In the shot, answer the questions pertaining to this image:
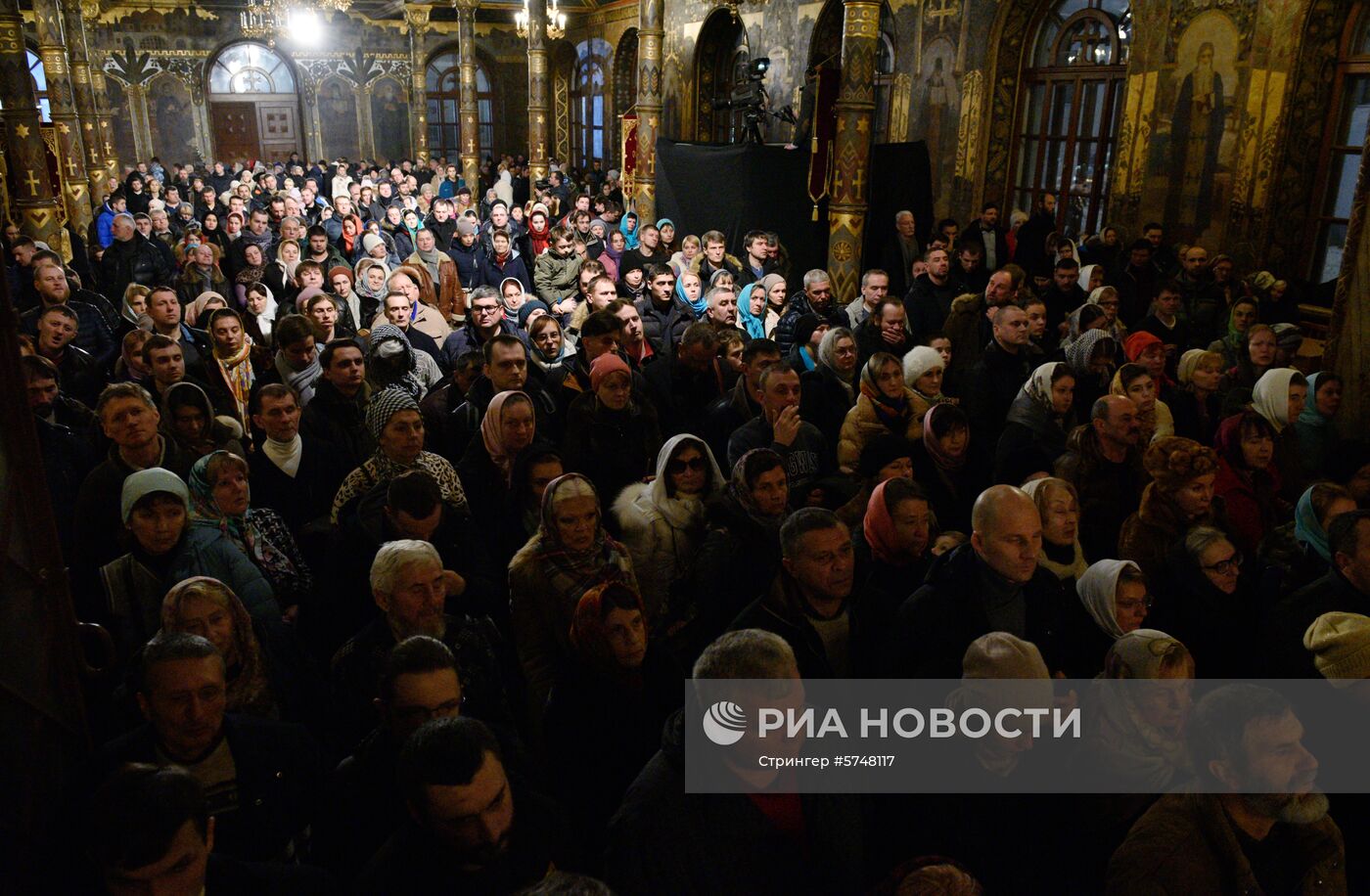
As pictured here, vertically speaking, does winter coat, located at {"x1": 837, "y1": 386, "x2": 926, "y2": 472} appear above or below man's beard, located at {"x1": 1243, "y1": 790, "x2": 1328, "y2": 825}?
above

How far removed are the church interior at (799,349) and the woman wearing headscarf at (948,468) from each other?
0.07 ft

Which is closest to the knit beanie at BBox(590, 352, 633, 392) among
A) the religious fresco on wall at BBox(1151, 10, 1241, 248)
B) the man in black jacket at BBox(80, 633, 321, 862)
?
the man in black jacket at BBox(80, 633, 321, 862)

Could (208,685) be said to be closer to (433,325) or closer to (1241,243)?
(433,325)

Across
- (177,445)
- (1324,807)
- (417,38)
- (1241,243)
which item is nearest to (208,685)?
(177,445)

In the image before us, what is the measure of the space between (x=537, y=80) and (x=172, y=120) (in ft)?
49.2

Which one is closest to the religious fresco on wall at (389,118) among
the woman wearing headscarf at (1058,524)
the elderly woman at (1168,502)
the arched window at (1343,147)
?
the arched window at (1343,147)

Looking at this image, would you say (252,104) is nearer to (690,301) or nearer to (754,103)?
(754,103)

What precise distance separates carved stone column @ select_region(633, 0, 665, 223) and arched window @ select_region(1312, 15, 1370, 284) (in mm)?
8602

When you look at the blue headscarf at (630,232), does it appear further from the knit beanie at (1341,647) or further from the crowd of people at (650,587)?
the knit beanie at (1341,647)

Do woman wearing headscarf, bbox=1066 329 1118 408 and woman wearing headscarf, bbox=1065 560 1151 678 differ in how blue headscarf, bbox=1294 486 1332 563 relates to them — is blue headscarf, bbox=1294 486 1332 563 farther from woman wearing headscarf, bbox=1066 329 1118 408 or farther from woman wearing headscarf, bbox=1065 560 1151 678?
woman wearing headscarf, bbox=1066 329 1118 408

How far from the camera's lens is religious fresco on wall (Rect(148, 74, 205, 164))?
2844cm

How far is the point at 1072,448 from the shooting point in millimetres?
4508

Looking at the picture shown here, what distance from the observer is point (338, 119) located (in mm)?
30234

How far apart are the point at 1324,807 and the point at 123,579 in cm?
356
